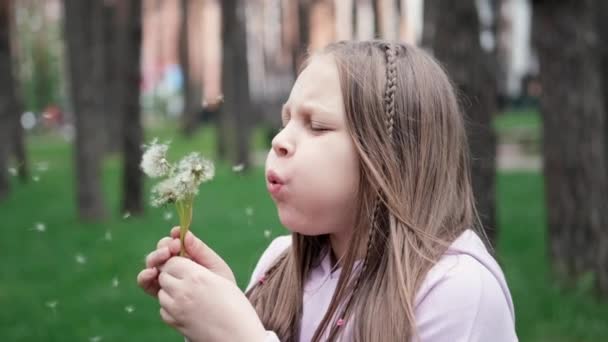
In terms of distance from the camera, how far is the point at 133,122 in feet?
38.3

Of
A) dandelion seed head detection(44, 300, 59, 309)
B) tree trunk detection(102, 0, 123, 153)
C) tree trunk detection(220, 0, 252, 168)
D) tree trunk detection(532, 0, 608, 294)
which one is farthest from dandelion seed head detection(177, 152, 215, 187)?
tree trunk detection(102, 0, 123, 153)

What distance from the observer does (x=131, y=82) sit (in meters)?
11.7

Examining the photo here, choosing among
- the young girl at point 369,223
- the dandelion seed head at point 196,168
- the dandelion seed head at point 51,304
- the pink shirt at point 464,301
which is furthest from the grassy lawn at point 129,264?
the pink shirt at point 464,301

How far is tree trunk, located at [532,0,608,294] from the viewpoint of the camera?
21.0 ft

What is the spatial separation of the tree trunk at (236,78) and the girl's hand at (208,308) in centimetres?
1457

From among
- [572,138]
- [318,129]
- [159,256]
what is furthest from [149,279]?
[572,138]

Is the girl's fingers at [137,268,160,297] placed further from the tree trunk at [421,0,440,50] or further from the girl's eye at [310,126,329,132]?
the tree trunk at [421,0,440,50]

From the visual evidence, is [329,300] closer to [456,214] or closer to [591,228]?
[456,214]

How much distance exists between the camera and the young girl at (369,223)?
1691 millimetres

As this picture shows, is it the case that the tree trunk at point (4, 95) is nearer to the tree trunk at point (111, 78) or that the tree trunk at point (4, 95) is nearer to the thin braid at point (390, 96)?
the tree trunk at point (111, 78)

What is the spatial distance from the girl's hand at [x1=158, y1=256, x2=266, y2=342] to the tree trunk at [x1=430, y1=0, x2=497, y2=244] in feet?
13.9

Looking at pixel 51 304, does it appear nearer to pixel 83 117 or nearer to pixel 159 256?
pixel 159 256

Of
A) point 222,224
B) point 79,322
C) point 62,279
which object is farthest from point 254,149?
point 79,322

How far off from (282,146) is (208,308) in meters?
0.35
